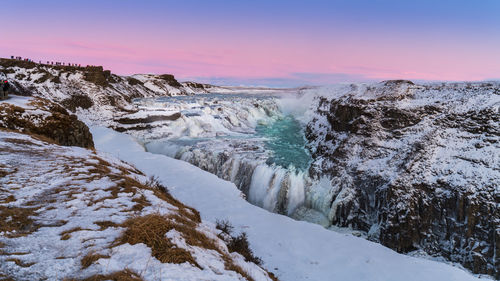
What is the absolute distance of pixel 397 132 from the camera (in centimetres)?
1786

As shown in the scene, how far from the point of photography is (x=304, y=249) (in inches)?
369

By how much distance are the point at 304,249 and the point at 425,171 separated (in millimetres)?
9692

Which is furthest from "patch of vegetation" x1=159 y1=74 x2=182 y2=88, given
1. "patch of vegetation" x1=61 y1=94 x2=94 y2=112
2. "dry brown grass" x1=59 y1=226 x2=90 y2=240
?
"dry brown grass" x1=59 y1=226 x2=90 y2=240

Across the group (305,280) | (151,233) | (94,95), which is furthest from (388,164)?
(94,95)

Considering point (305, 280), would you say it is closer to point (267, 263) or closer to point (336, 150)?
point (267, 263)

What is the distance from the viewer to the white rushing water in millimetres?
16719

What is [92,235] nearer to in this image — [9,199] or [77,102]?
[9,199]

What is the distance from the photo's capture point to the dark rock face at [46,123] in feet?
35.2

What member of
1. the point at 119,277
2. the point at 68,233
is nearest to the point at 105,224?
the point at 68,233

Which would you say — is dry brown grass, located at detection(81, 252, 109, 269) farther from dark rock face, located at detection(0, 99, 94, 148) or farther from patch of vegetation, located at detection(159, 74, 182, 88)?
patch of vegetation, located at detection(159, 74, 182, 88)

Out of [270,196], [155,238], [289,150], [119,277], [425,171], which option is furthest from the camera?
[289,150]

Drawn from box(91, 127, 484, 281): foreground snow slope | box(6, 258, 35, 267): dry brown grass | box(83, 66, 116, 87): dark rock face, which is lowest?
box(91, 127, 484, 281): foreground snow slope

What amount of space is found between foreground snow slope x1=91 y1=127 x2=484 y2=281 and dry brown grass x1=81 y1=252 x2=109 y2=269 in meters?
5.81

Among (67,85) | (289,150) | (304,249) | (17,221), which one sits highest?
(67,85)
